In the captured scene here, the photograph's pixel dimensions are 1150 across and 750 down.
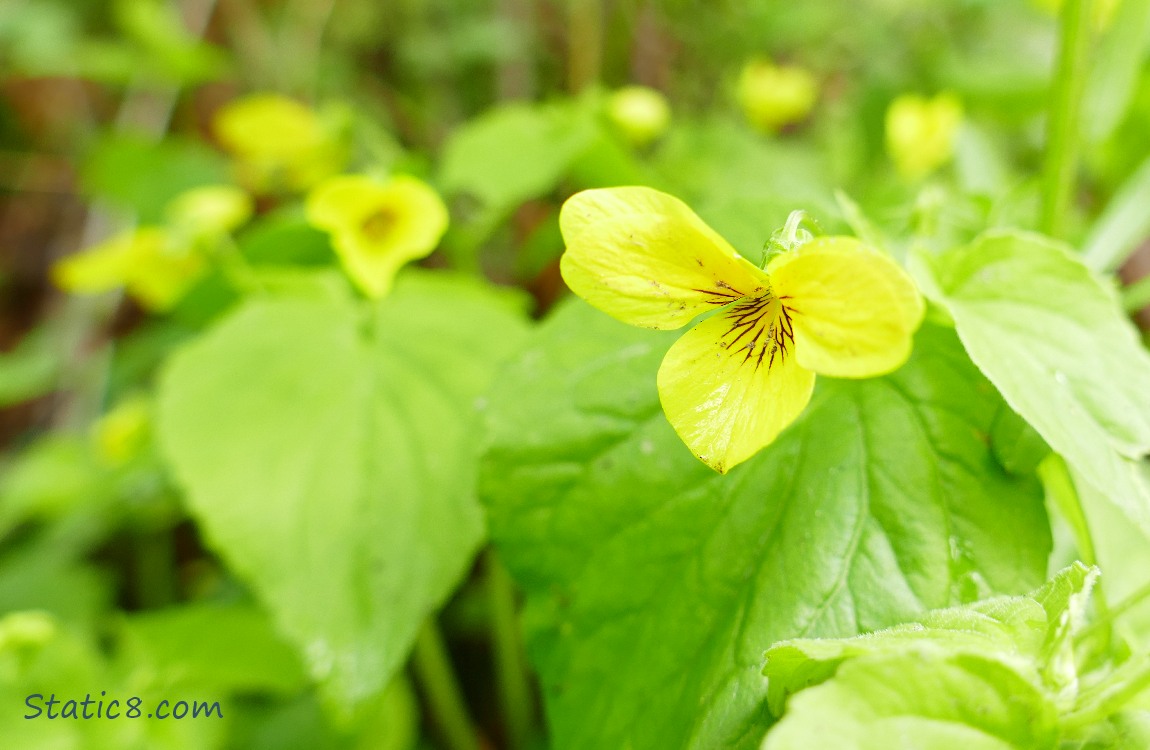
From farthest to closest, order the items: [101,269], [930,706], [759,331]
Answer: [101,269], [759,331], [930,706]

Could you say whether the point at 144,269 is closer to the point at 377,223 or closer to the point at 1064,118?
the point at 377,223

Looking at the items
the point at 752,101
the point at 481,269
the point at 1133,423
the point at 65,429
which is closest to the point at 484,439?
the point at 1133,423

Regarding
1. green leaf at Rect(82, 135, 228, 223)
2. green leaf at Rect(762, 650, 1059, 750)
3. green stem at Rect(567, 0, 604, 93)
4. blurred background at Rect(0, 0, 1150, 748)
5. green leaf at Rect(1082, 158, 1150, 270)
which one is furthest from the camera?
green stem at Rect(567, 0, 604, 93)

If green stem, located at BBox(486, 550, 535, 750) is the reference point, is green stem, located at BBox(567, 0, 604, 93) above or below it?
above

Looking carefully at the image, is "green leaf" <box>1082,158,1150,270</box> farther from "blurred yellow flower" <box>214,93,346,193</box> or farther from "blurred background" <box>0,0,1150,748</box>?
"blurred yellow flower" <box>214,93,346,193</box>

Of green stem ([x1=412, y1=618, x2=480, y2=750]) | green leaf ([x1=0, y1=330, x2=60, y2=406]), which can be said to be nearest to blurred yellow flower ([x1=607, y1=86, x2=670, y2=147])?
green stem ([x1=412, y1=618, x2=480, y2=750])

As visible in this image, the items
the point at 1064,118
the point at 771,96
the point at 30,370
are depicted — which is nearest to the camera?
the point at 1064,118

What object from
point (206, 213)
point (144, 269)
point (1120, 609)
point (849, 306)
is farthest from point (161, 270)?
point (1120, 609)
